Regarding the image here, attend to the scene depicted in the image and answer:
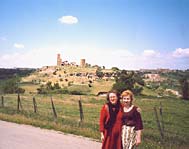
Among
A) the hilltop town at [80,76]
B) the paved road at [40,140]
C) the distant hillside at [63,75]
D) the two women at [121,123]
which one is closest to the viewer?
the two women at [121,123]

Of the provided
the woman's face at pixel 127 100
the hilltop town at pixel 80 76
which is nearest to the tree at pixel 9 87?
the hilltop town at pixel 80 76

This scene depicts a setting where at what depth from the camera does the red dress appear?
696cm

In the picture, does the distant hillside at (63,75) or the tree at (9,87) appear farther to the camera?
the distant hillside at (63,75)

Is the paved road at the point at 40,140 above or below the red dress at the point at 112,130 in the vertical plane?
below

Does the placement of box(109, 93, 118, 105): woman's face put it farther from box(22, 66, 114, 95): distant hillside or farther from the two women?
box(22, 66, 114, 95): distant hillside

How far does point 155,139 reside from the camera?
41.4 ft

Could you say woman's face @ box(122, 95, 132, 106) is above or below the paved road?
above

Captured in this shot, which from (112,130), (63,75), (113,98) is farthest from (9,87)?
(113,98)

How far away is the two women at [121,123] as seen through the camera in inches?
272

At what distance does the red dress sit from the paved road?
3.38 meters

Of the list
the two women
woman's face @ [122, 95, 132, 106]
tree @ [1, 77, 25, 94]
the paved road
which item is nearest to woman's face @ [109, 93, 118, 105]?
the two women

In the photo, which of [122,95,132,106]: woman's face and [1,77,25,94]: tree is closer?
[122,95,132,106]: woman's face

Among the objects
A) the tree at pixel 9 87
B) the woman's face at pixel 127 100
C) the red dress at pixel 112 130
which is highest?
the woman's face at pixel 127 100

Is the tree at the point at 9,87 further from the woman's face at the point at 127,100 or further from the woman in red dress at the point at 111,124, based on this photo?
the woman's face at the point at 127,100
